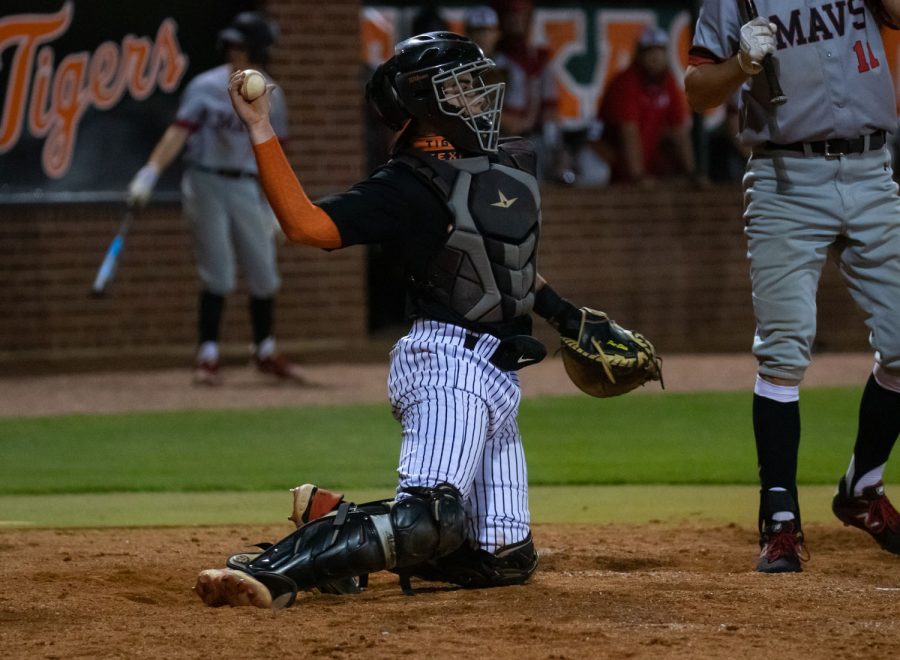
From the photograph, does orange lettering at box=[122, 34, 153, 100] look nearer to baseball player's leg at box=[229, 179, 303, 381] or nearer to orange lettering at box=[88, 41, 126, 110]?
orange lettering at box=[88, 41, 126, 110]

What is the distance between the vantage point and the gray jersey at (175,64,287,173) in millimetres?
9680

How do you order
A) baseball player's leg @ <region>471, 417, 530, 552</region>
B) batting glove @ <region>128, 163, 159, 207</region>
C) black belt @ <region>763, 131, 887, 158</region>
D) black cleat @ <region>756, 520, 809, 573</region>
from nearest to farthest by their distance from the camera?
baseball player's leg @ <region>471, 417, 530, 552</region> < black cleat @ <region>756, 520, 809, 573</region> < black belt @ <region>763, 131, 887, 158</region> < batting glove @ <region>128, 163, 159, 207</region>

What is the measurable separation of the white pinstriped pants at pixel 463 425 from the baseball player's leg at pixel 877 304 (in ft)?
4.15

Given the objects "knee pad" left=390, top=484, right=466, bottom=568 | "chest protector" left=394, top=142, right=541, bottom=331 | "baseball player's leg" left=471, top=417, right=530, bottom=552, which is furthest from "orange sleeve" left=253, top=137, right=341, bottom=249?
"baseball player's leg" left=471, top=417, right=530, bottom=552

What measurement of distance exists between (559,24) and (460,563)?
8.73 meters

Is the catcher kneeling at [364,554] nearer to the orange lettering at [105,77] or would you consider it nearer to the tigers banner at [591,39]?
the orange lettering at [105,77]

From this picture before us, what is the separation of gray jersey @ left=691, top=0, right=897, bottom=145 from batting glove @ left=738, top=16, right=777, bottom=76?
0.23 m

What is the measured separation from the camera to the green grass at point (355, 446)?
21.7 feet

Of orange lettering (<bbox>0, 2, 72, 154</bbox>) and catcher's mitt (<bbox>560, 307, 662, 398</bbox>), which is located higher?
orange lettering (<bbox>0, 2, 72, 154</bbox>)

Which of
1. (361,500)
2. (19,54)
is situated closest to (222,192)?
(19,54)

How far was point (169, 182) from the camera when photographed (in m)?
11.5

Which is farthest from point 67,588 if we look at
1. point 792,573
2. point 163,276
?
point 163,276

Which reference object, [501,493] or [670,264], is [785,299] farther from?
[670,264]

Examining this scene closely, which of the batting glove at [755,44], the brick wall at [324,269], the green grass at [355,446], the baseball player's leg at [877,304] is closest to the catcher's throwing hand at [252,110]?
the batting glove at [755,44]
